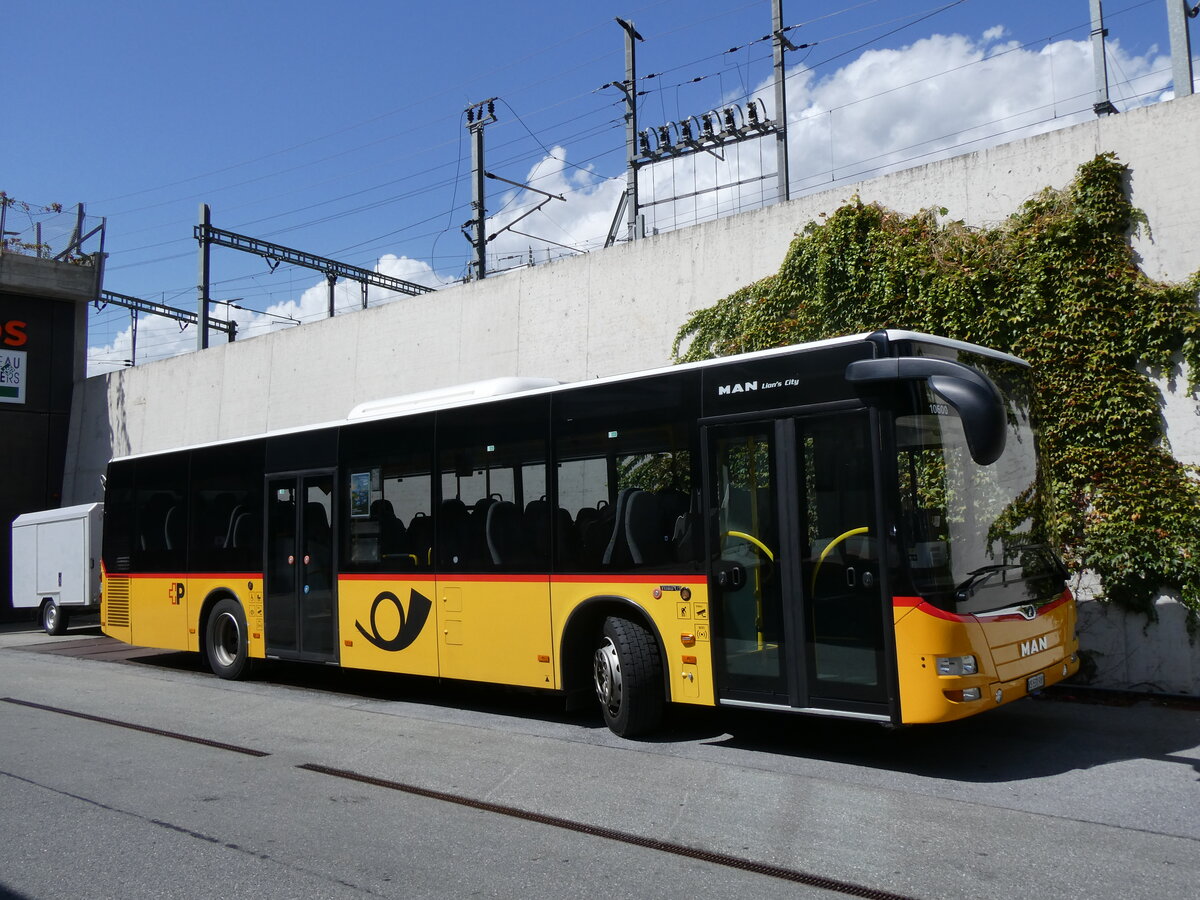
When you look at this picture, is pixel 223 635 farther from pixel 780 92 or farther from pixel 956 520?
pixel 780 92

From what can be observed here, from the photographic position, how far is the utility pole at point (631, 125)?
20.4 meters

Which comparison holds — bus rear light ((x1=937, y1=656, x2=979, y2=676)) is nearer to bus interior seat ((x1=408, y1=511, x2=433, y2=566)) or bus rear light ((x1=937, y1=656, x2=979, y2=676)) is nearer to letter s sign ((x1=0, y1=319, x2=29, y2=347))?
Result: bus interior seat ((x1=408, y1=511, x2=433, y2=566))

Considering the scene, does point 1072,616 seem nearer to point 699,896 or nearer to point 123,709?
point 699,896

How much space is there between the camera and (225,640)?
1245cm

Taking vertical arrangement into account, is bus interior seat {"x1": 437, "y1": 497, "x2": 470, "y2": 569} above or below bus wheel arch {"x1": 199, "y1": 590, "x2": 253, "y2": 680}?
above

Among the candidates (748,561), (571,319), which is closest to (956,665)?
(748,561)

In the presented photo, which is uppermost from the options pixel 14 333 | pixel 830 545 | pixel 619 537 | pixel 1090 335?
pixel 14 333

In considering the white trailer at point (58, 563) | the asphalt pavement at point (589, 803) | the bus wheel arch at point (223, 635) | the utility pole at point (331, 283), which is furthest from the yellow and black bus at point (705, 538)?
the utility pole at point (331, 283)

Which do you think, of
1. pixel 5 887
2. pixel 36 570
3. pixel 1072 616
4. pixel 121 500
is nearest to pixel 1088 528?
pixel 1072 616

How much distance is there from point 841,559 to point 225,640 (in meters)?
8.61

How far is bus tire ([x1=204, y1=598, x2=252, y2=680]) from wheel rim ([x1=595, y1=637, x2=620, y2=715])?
5678 millimetres

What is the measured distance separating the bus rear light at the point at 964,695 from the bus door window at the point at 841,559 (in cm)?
43

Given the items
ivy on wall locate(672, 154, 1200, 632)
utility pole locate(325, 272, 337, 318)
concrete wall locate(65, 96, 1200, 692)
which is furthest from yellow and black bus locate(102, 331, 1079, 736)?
utility pole locate(325, 272, 337, 318)

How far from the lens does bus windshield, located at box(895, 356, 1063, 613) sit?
6.39 metres
